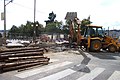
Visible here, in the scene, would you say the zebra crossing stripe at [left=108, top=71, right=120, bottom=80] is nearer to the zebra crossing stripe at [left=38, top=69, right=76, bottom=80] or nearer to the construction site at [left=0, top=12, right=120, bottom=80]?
the zebra crossing stripe at [left=38, top=69, right=76, bottom=80]

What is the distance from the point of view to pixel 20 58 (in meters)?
11.5

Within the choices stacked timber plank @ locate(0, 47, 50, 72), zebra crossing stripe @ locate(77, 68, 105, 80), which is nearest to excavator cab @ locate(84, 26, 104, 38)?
stacked timber plank @ locate(0, 47, 50, 72)

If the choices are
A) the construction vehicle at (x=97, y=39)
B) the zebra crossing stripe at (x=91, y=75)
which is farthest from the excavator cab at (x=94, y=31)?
the zebra crossing stripe at (x=91, y=75)

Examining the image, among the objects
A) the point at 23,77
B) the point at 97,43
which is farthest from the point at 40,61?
the point at 97,43

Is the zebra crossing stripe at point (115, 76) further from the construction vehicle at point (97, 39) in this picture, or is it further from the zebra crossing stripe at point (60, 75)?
the construction vehicle at point (97, 39)

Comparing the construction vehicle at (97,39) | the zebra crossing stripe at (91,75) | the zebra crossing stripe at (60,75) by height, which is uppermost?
the construction vehicle at (97,39)

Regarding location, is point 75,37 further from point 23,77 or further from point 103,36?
point 23,77

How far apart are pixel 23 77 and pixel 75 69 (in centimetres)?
318

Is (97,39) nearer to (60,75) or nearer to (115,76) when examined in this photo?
(115,76)

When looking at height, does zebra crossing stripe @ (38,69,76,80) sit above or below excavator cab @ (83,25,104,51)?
below

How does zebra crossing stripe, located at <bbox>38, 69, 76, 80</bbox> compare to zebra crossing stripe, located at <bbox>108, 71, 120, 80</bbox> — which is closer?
zebra crossing stripe, located at <bbox>38, 69, 76, 80</bbox>

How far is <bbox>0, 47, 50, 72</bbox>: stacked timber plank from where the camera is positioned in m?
10.7

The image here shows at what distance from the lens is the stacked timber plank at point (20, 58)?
1070 centimetres

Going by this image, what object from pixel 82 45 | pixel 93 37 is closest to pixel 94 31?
pixel 93 37
